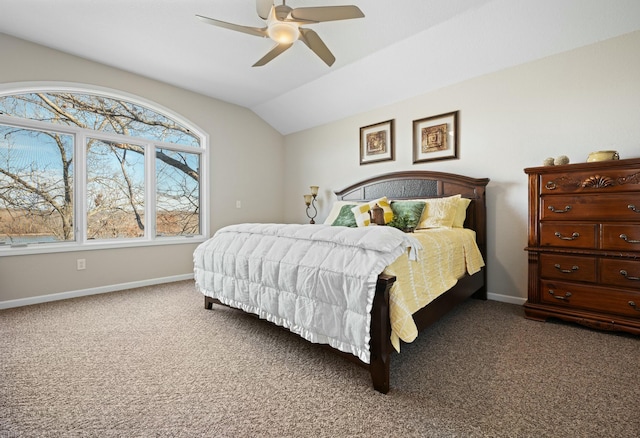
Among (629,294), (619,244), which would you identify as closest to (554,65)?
(619,244)

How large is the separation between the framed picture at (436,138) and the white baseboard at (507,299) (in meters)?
1.57

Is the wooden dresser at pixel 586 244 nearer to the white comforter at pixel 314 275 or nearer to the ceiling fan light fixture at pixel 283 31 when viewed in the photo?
the white comforter at pixel 314 275

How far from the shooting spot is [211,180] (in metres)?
4.30

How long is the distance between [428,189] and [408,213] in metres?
0.61

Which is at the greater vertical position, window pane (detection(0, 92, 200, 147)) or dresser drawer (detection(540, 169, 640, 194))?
window pane (detection(0, 92, 200, 147))

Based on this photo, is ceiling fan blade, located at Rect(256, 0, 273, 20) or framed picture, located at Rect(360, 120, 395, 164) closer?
ceiling fan blade, located at Rect(256, 0, 273, 20)

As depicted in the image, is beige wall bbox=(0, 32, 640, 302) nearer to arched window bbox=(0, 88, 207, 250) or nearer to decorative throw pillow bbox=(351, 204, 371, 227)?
arched window bbox=(0, 88, 207, 250)

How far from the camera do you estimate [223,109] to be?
4.46m

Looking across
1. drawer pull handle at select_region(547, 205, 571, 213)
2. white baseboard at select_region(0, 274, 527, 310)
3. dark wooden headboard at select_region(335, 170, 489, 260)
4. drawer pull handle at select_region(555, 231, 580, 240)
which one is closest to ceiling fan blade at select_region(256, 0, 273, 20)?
dark wooden headboard at select_region(335, 170, 489, 260)

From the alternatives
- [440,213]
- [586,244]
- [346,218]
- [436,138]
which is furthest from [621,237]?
[346,218]

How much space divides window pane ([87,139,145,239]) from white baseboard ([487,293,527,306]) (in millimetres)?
4247

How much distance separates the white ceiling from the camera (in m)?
2.41

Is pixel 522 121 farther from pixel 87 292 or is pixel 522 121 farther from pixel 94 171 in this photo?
pixel 87 292

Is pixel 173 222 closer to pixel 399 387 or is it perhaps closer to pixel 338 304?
pixel 338 304
